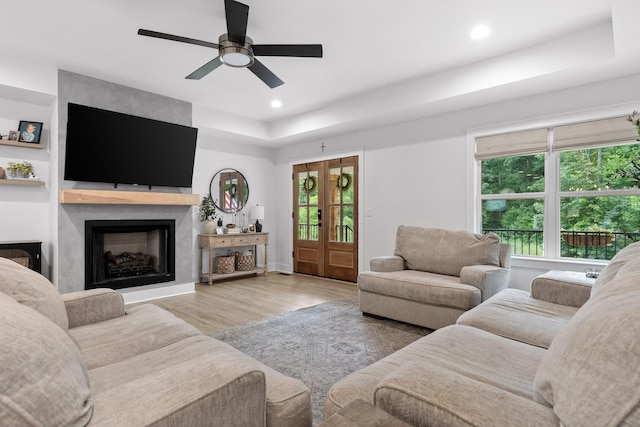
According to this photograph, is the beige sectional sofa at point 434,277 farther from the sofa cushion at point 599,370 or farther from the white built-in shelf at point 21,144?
the white built-in shelf at point 21,144

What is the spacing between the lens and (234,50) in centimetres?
274

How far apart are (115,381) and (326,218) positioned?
470 cm

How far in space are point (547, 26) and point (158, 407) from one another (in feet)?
12.1

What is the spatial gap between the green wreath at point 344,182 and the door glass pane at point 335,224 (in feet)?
1.12

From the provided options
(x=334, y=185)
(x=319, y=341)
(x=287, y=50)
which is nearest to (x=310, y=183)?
(x=334, y=185)

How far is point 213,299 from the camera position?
4.34m

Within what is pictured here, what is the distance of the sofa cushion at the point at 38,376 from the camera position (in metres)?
0.67

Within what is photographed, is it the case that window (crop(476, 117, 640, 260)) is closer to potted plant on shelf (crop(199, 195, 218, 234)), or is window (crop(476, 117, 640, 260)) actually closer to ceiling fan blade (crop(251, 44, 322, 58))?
ceiling fan blade (crop(251, 44, 322, 58))

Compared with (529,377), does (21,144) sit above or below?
above

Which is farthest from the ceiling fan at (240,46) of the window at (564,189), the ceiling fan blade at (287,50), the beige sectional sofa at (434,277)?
the window at (564,189)

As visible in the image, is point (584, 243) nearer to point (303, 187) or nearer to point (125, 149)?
point (303, 187)

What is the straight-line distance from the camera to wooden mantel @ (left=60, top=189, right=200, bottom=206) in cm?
374

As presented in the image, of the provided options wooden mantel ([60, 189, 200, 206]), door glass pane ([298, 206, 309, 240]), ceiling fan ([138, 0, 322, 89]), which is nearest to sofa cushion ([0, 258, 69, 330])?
ceiling fan ([138, 0, 322, 89])

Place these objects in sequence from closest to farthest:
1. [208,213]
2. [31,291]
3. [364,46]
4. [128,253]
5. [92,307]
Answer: [31,291]
[92,307]
[364,46]
[128,253]
[208,213]
